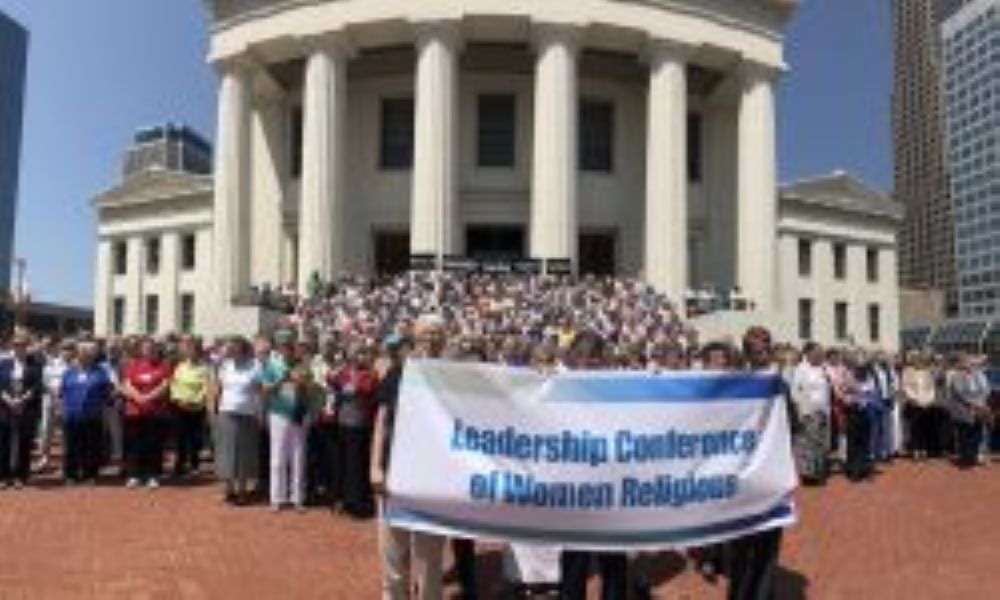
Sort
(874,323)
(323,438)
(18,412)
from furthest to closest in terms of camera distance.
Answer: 1. (874,323)
2. (18,412)
3. (323,438)

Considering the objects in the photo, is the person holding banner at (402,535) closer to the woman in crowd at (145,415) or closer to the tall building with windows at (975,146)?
the woman in crowd at (145,415)

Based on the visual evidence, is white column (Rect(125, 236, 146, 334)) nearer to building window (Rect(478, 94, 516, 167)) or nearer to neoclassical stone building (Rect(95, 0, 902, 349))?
neoclassical stone building (Rect(95, 0, 902, 349))

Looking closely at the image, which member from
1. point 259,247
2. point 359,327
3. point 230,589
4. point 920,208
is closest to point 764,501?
point 230,589

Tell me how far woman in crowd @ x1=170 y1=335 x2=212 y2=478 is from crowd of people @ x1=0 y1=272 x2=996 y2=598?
2cm

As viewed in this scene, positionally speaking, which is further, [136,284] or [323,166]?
[136,284]

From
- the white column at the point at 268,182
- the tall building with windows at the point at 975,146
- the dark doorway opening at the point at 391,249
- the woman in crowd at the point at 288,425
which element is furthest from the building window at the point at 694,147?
the tall building with windows at the point at 975,146

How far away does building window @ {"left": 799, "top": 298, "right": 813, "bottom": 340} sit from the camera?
2461 inches

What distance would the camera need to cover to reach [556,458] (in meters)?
7.83

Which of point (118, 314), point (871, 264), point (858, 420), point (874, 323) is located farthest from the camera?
point (874, 323)

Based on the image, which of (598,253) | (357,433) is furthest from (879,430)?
(598,253)

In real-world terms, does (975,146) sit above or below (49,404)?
above

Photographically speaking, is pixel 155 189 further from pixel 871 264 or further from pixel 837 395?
pixel 837 395

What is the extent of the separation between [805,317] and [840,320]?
8.53 ft

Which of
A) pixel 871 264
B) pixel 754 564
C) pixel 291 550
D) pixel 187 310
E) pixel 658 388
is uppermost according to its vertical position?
pixel 871 264
